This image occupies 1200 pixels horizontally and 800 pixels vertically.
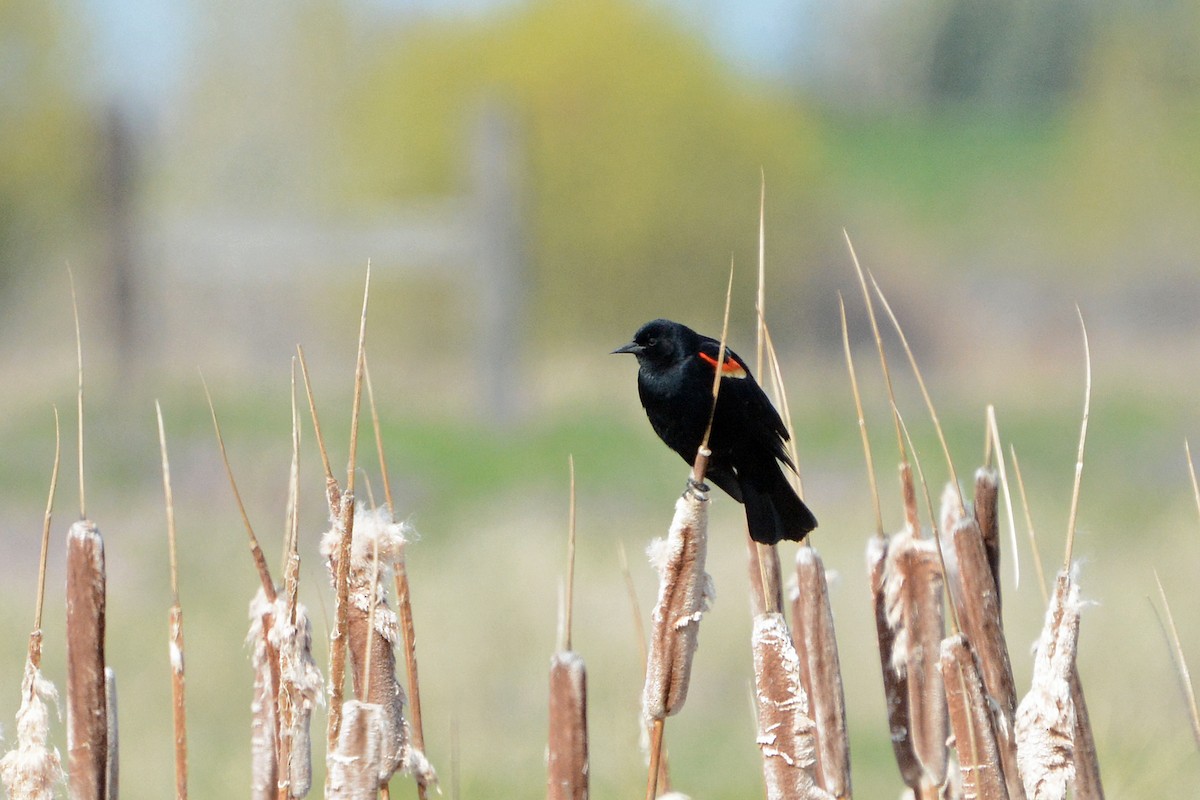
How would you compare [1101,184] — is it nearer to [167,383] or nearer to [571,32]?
[571,32]

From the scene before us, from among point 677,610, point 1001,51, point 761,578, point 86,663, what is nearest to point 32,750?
point 86,663

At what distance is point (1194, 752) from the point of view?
2822mm

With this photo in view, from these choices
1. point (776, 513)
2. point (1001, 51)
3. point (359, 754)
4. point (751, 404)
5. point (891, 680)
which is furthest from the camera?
point (1001, 51)

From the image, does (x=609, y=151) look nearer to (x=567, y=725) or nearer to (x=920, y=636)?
(x=920, y=636)

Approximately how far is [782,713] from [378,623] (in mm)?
393

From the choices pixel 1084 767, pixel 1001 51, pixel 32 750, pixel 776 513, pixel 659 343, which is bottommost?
pixel 1084 767

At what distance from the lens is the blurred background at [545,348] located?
4.93 metres

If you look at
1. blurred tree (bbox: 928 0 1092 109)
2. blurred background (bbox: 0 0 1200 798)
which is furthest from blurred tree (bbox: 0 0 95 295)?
blurred tree (bbox: 928 0 1092 109)

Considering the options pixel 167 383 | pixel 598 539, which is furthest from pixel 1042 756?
pixel 167 383

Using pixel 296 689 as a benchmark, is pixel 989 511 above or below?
above

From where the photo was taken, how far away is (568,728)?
1.24 m

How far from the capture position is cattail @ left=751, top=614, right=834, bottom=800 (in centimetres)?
121

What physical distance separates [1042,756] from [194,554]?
614 cm

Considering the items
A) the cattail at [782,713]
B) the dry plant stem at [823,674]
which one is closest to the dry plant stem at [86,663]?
the cattail at [782,713]
